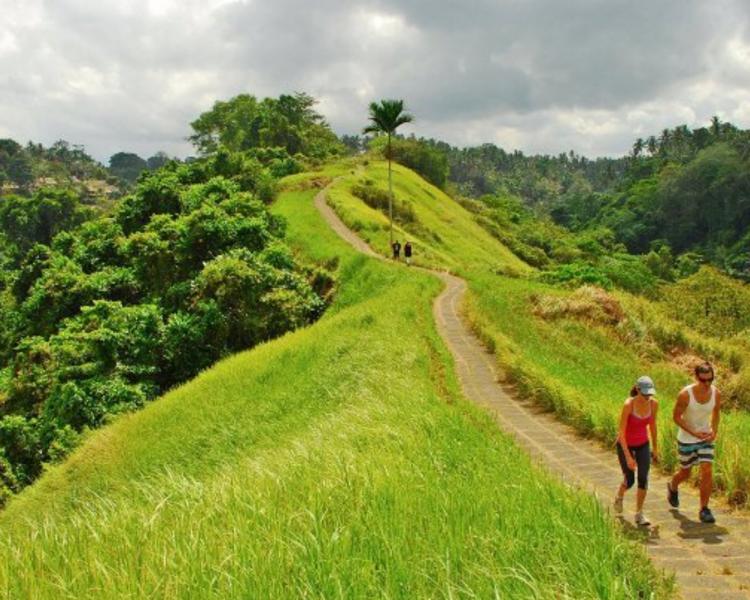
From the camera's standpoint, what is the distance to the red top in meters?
8.19

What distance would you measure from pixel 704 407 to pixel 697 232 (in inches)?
5064

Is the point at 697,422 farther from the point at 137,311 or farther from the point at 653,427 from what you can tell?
the point at 137,311

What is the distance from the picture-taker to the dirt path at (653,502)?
6.23m

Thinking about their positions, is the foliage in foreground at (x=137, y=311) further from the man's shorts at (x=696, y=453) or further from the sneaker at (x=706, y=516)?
the sneaker at (x=706, y=516)

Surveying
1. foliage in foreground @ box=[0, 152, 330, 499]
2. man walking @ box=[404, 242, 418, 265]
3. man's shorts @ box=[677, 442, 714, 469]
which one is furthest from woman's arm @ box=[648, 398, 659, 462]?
man walking @ box=[404, 242, 418, 265]

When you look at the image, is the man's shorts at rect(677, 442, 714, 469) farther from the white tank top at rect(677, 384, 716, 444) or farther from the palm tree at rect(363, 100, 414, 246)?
the palm tree at rect(363, 100, 414, 246)

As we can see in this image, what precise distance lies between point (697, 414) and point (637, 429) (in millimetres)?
788

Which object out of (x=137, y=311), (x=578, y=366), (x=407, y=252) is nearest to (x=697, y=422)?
(x=578, y=366)

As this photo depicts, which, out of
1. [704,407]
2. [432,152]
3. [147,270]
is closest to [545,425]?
Result: [704,407]

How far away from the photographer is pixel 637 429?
8188mm

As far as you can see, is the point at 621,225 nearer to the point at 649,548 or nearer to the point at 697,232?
the point at 697,232

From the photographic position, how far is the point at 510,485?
21.8ft

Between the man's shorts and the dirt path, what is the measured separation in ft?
1.91

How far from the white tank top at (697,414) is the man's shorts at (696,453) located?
7cm
